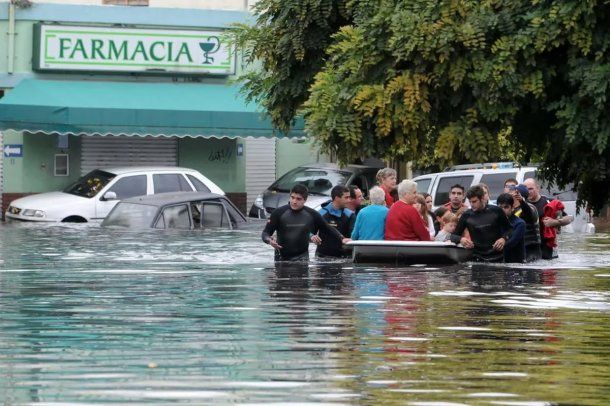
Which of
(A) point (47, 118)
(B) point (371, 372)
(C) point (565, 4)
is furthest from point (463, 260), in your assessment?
(A) point (47, 118)

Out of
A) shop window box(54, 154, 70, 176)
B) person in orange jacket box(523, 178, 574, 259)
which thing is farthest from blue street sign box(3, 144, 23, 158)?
person in orange jacket box(523, 178, 574, 259)

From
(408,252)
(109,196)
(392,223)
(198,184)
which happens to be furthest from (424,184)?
(392,223)

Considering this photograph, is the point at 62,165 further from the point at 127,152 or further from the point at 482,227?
the point at 482,227

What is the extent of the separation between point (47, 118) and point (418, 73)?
56.3ft

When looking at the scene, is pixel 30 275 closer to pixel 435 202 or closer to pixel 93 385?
pixel 93 385

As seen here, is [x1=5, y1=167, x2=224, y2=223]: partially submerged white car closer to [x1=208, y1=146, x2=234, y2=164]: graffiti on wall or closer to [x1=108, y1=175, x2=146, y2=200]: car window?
[x1=108, y1=175, x2=146, y2=200]: car window

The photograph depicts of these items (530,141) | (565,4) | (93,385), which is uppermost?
(565,4)

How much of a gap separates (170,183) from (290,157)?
30.7 feet

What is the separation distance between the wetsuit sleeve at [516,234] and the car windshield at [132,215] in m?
8.21

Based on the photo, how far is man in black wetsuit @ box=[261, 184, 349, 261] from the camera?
2055cm

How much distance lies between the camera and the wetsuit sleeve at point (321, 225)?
2056cm

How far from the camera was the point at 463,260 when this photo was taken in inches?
848

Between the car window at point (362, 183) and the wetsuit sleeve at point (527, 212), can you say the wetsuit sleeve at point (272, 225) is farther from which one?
the car window at point (362, 183)

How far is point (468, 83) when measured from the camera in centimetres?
2105
